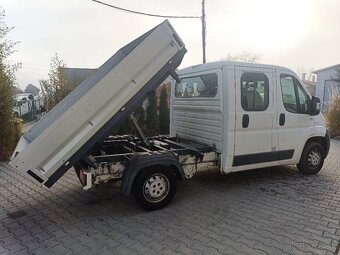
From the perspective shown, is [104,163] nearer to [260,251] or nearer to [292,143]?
[260,251]

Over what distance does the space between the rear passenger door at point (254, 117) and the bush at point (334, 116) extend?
8285 millimetres

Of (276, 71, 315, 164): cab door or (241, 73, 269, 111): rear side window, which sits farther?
(276, 71, 315, 164): cab door

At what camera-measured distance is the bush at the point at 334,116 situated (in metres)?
12.0

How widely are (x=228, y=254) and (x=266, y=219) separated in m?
1.12

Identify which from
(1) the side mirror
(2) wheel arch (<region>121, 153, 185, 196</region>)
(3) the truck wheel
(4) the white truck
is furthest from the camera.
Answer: (1) the side mirror

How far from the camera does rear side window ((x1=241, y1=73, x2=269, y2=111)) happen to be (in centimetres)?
486

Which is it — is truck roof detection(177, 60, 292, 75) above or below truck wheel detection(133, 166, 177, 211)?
above

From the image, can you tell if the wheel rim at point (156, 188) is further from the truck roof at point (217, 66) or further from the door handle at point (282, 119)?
the door handle at point (282, 119)

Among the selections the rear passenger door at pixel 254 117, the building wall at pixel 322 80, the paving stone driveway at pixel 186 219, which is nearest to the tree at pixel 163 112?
the paving stone driveway at pixel 186 219

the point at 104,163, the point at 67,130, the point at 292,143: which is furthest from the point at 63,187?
the point at 292,143

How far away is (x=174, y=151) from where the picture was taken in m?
4.51

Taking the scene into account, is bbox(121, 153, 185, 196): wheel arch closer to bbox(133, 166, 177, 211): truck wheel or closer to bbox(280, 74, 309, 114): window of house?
Answer: bbox(133, 166, 177, 211): truck wheel

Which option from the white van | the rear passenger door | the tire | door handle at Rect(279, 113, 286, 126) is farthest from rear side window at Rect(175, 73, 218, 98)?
the tire

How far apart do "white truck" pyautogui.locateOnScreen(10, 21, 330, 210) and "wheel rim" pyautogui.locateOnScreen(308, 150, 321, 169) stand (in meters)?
0.02
